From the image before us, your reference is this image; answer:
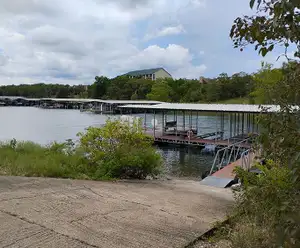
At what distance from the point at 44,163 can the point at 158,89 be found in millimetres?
65200

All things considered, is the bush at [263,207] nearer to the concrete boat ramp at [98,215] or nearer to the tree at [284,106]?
the tree at [284,106]

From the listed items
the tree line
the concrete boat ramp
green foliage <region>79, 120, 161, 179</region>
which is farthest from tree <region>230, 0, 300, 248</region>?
the tree line

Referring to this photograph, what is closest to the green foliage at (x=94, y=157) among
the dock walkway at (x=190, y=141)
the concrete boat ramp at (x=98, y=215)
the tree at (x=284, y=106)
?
the concrete boat ramp at (x=98, y=215)

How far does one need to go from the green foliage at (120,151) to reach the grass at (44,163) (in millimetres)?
384

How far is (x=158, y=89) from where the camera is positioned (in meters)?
72.9

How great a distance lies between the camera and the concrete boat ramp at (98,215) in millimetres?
3898

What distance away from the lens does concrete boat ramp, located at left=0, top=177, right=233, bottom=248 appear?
3.90 meters

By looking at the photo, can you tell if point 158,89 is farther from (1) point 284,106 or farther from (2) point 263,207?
(1) point 284,106

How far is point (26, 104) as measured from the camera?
123000mm

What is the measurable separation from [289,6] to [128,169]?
770 cm

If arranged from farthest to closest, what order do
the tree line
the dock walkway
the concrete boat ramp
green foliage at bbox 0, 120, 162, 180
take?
1. the tree line
2. the dock walkway
3. green foliage at bbox 0, 120, 162, 180
4. the concrete boat ramp

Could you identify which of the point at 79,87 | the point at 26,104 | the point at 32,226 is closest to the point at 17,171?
the point at 32,226

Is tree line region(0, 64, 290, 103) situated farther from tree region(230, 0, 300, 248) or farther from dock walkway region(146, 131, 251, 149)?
tree region(230, 0, 300, 248)

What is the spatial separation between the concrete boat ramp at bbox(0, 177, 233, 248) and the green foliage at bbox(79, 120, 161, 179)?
1718 mm
